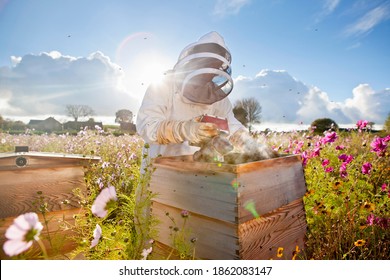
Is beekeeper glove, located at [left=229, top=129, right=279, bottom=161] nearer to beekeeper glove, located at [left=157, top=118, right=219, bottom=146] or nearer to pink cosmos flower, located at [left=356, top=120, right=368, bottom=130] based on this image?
beekeeper glove, located at [left=157, top=118, right=219, bottom=146]

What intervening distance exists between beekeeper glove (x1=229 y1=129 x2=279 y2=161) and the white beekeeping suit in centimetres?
37

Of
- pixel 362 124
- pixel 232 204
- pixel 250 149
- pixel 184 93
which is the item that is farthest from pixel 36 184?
pixel 362 124

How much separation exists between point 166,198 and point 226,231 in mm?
486

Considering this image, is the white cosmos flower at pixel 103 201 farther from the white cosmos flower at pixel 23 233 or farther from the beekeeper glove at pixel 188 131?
the beekeeper glove at pixel 188 131

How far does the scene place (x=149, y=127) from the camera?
2342mm

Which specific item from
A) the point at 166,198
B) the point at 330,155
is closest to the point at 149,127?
the point at 166,198

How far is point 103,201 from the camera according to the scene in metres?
1.22

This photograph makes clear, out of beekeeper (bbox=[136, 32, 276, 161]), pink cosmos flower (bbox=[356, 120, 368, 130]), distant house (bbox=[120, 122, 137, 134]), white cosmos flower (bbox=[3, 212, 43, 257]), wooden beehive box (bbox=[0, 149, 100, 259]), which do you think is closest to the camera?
white cosmos flower (bbox=[3, 212, 43, 257])

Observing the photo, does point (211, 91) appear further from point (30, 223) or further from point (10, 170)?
point (30, 223)

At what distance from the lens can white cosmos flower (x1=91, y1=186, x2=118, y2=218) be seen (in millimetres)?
1188

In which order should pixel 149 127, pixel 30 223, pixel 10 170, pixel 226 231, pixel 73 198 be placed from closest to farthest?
pixel 30 223 < pixel 226 231 < pixel 10 170 < pixel 73 198 < pixel 149 127

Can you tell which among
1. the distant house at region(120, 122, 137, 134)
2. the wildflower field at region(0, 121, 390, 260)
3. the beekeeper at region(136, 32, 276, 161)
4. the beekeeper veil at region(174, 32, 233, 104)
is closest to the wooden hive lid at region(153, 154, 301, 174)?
the wildflower field at region(0, 121, 390, 260)

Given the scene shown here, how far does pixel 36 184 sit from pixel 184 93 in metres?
1.38
